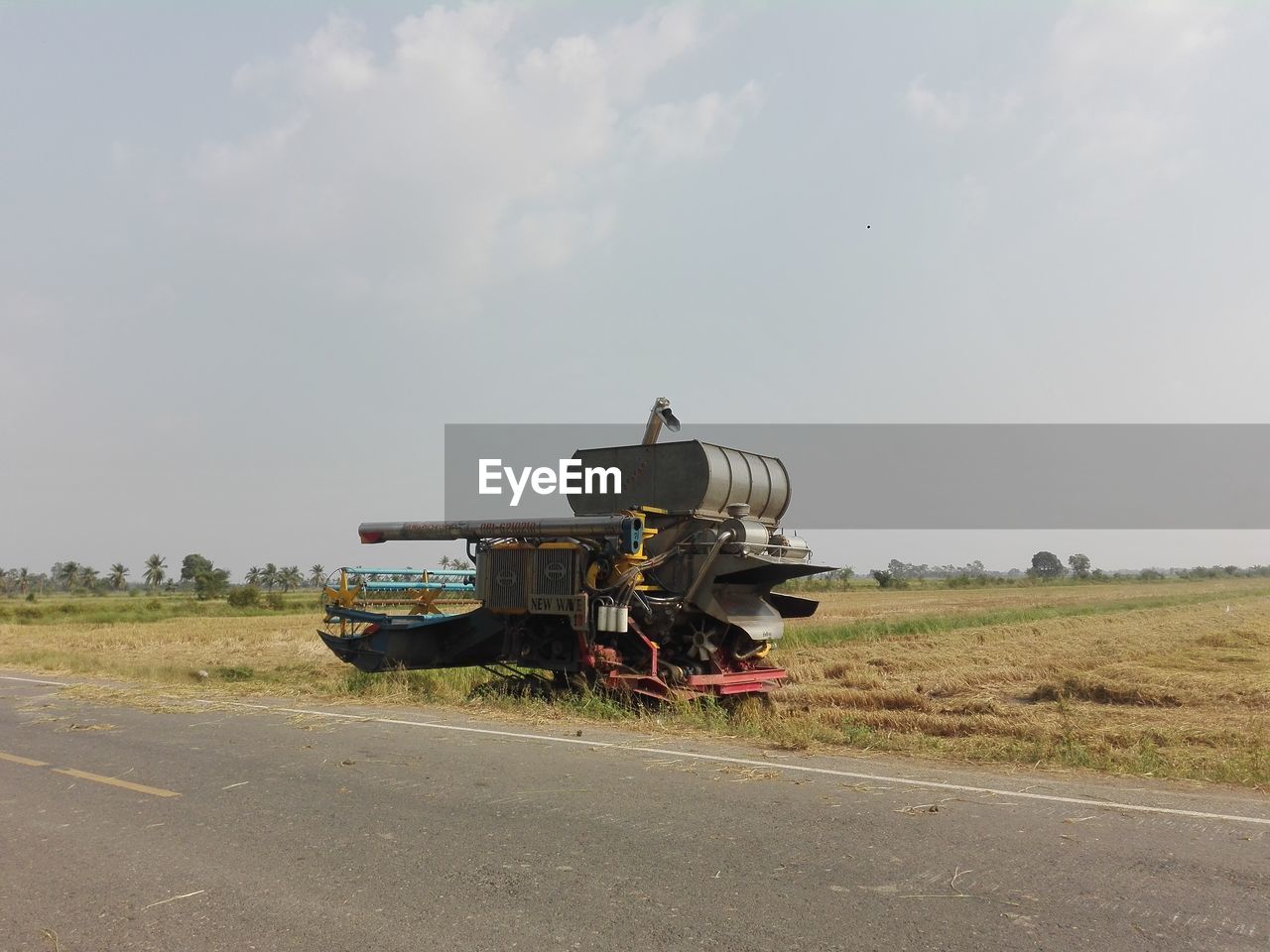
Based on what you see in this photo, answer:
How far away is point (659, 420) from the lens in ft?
47.6

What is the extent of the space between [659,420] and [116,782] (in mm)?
8901

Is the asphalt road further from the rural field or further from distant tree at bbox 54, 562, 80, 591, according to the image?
distant tree at bbox 54, 562, 80, 591

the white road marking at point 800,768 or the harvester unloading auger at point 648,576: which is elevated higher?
the harvester unloading auger at point 648,576

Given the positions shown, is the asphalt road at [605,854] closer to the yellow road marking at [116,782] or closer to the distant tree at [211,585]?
the yellow road marking at [116,782]

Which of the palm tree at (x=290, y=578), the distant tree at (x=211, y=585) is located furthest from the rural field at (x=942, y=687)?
the palm tree at (x=290, y=578)

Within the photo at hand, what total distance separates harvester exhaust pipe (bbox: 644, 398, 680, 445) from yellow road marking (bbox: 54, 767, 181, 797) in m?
8.46

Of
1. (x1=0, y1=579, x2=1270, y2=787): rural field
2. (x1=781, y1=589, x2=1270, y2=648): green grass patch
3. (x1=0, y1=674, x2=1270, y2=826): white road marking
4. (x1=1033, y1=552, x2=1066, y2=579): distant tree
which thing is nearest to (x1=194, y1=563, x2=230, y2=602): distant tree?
(x1=0, y1=579, x2=1270, y2=787): rural field

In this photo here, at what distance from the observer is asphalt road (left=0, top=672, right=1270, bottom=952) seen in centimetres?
434

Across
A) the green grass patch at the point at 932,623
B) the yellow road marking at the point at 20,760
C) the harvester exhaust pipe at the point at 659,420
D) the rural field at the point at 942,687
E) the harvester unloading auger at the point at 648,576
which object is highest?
the harvester exhaust pipe at the point at 659,420

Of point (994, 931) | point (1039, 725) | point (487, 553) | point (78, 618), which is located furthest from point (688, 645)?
point (78, 618)

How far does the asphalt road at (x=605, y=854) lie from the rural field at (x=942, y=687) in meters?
1.33

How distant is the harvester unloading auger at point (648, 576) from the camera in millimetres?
12344

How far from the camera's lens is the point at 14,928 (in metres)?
4.54

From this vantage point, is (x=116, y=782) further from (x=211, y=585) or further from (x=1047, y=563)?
(x=1047, y=563)
